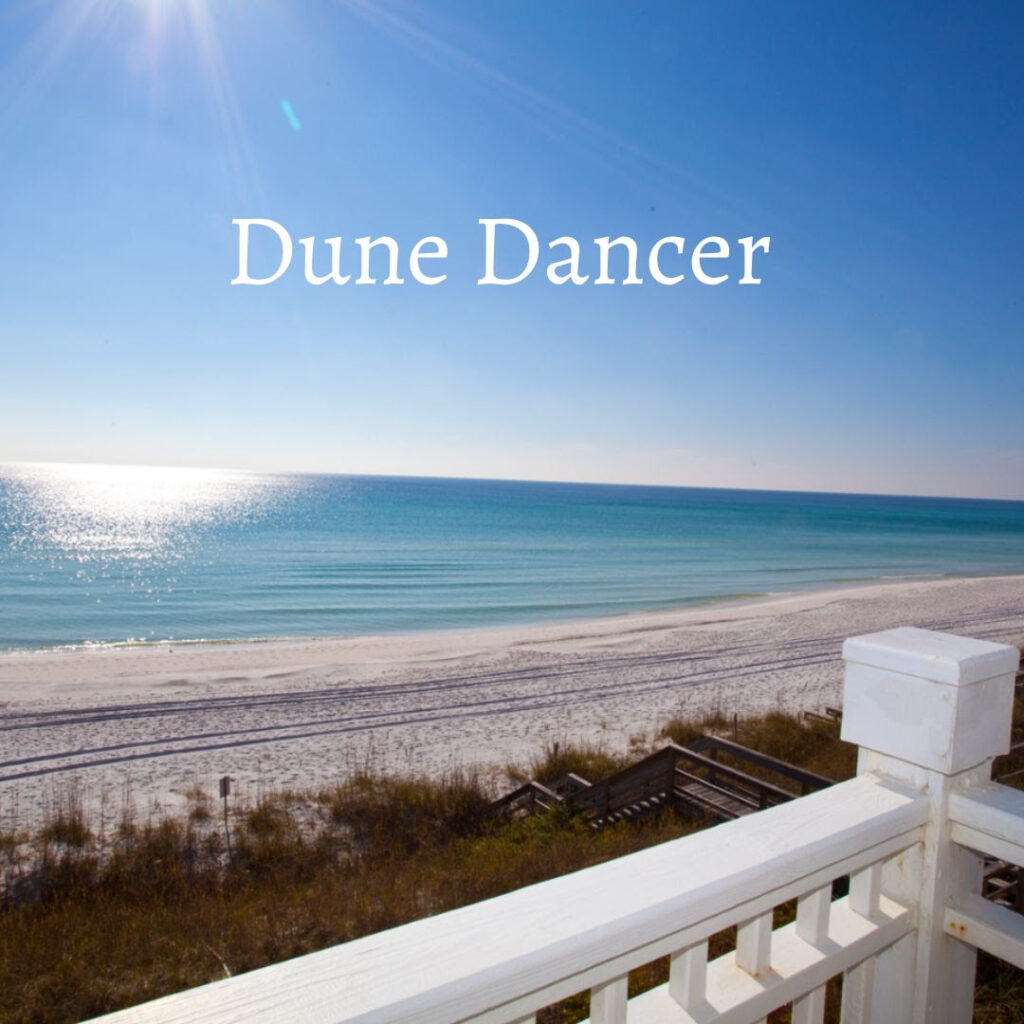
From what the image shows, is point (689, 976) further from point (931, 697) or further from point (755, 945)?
point (931, 697)

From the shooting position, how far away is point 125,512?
93062 millimetres

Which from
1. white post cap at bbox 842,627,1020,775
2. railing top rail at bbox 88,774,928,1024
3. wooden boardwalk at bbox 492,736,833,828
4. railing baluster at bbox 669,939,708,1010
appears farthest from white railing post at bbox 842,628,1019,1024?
wooden boardwalk at bbox 492,736,833,828

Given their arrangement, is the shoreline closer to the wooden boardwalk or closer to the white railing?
the wooden boardwalk

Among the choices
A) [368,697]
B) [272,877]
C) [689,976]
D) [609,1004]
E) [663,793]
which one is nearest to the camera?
[609,1004]

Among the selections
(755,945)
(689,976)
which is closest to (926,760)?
Answer: (755,945)

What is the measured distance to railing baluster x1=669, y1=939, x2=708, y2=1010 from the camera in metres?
1.19

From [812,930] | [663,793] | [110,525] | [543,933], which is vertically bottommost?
[110,525]

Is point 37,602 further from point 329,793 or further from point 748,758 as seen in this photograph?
point 748,758

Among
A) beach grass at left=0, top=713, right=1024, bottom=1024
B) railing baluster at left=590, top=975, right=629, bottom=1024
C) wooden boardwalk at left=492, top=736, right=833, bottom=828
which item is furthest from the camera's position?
wooden boardwalk at left=492, top=736, right=833, bottom=828

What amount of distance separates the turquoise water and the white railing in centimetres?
2523

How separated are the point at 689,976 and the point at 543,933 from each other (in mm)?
401

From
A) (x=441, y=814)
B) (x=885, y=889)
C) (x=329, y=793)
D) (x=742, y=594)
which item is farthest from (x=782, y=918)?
(x=742, y=594)

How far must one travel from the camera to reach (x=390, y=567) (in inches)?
1635

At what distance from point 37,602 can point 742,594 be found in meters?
29.6
